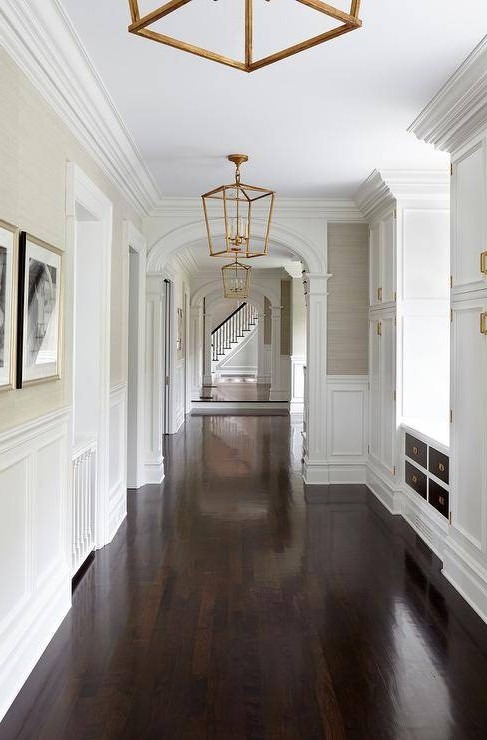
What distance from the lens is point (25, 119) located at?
277cm

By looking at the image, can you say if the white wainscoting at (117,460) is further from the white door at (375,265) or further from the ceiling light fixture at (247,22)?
the ceiling light fixture at (247,22)

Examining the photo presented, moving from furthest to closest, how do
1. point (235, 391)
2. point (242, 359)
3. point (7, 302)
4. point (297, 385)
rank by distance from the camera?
1. point (242, 359)
2. point (235, 391)
3. point (297, 385)
4. point (7, 302)

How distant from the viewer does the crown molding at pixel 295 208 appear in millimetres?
6230

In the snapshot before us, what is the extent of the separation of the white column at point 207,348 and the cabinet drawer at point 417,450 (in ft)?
35.6

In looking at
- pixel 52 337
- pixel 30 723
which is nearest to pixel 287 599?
pixel 30 723

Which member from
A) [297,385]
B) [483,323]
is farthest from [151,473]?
[297,385]

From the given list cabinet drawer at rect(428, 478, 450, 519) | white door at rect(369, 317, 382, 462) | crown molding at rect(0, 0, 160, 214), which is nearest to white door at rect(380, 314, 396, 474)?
white door at rect(369, 317, 382, 462)

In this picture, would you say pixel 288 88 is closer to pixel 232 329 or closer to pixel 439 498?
pixel 439 498

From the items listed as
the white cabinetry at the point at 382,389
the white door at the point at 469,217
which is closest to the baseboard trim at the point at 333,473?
the white cabinetry at the point at 382,389

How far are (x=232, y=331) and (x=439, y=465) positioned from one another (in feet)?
50.5

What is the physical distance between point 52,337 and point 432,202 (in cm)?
346

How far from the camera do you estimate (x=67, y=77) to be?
309 centimetres

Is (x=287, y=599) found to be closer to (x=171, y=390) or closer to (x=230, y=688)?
(x=230, y=688)

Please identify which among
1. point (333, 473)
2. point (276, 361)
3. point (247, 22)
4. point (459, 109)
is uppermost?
point (459, 109)
